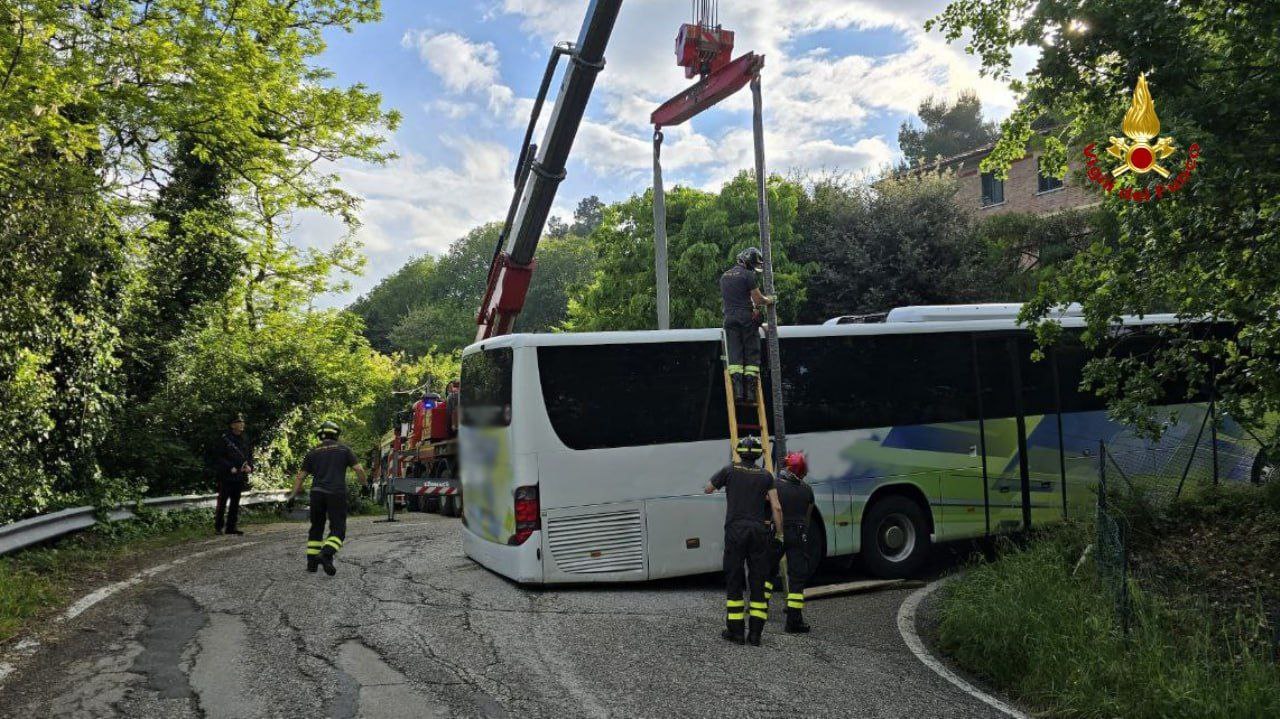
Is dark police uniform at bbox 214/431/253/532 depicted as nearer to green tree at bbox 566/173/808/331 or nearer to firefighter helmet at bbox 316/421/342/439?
firefighter helmet at bbox 316/421/342/439

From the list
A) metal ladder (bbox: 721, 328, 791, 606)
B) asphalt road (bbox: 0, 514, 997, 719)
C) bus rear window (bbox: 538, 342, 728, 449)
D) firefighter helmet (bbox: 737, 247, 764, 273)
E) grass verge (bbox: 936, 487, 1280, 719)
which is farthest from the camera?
firefighter helmet (bbox: 737, 247, 764, 273)

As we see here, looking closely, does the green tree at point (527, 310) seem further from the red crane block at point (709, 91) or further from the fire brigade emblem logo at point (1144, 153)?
the fire brigade emblem logo at point (1144, 153)

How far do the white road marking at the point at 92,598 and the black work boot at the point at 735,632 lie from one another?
4.97 metres

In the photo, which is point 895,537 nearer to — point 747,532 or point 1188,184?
point 747,532

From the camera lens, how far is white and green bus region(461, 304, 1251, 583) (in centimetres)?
933

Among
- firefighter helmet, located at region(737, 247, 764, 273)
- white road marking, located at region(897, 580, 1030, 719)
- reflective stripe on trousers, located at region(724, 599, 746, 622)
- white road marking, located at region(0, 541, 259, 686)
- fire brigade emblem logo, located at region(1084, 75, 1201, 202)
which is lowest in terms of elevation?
white road marking, located at region(897, 580, 1030, 719)

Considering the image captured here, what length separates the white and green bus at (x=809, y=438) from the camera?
30.6 ft

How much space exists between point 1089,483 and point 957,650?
5102mm

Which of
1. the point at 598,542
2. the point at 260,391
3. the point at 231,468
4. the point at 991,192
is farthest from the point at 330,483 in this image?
the point at 991,192

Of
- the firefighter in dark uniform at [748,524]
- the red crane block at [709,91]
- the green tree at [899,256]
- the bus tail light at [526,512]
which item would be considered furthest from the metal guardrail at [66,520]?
the green tree at [899,256]

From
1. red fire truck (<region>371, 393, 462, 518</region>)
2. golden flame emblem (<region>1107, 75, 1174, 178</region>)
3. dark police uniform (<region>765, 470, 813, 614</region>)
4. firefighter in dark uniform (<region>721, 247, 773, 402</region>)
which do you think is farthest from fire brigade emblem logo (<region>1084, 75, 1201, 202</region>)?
red fire truck (<region>371, 393, 462, 518</region>)

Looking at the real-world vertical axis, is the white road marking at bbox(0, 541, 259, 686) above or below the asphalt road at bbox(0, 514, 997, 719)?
above

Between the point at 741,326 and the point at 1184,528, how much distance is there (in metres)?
5.56

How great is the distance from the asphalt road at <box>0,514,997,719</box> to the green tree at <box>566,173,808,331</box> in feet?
69.8
